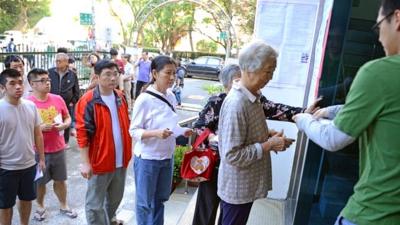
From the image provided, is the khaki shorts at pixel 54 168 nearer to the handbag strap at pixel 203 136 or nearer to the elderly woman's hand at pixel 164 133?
the elderly woman's hand at pixel 164 133

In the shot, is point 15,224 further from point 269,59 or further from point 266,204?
point 269,59

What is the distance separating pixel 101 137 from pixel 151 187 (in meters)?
0.58

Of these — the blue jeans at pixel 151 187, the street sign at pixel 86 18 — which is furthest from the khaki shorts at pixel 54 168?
the street sign at pixel 86 18

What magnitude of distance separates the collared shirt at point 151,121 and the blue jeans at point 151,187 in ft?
0.25

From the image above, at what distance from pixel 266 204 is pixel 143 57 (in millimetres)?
8406

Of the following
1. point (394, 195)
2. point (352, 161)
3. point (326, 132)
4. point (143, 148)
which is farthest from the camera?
point (143, 148)

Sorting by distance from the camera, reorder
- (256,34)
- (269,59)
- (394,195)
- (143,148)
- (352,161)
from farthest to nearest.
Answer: (256,34) → (143,148) → (352,161) → (269,59) → (394,195)

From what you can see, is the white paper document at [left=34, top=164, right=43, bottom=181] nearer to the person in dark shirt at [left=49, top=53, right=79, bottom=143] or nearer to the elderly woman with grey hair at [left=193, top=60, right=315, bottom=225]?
the elderly woman with grey hair at [left=193, top=60, right=315, bottom=225]

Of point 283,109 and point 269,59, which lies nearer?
point 269,59

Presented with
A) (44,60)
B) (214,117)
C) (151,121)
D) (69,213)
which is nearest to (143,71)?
(44,60)

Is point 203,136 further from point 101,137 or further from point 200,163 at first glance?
point 101,137

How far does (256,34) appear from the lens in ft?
13.1

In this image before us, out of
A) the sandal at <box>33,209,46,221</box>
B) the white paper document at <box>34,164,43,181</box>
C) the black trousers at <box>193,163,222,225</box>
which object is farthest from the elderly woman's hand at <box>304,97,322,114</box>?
the sandal at <box>33,209,46,221</box>

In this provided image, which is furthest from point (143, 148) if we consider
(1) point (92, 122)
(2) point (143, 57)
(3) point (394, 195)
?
(2) point (143, 57)
